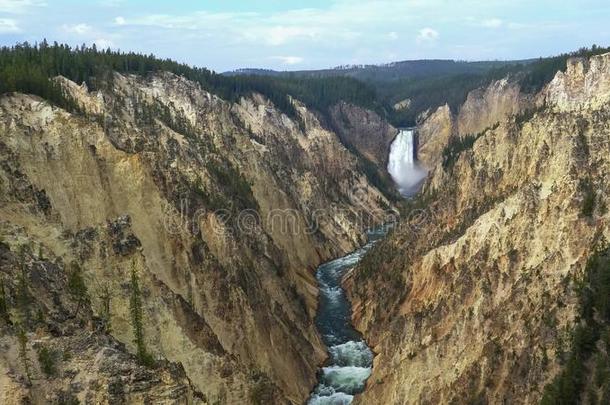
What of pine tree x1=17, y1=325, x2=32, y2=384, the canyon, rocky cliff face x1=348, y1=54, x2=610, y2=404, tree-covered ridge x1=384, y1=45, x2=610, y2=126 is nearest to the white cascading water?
tree-covered ridge x1=384, y1=45, x2=610, y2=126

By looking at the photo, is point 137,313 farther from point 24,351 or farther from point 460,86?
point 460,86

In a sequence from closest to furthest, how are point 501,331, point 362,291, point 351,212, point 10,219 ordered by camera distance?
1. point 10,219
2. point 501,331
3. point 362,291
4. point 351,212

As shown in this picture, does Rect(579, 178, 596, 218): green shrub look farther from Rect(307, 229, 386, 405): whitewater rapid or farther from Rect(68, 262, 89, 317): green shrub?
Rect(68, 262, 89, 317): green shrub

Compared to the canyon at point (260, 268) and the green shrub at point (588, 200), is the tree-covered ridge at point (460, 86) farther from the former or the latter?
the green shrub at point (588, 200)

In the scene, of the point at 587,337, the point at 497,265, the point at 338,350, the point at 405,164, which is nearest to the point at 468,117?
the point at 405,164

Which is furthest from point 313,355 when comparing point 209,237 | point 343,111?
point 343,111

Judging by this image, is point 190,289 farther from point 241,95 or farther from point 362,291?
point 241,95
